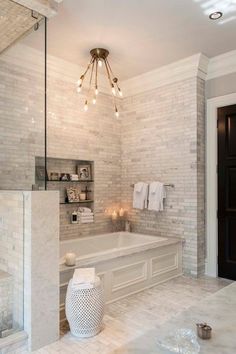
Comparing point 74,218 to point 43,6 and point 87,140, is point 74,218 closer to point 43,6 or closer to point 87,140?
point 87,140

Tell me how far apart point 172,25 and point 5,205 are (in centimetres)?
266

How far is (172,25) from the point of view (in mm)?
3289

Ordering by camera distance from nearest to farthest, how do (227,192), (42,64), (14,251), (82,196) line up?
(14,251) < (42,64) < (227,192) < (82,196)

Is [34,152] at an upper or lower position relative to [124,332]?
upper

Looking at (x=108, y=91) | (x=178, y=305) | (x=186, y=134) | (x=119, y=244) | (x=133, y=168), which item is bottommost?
(x=178, y=305)

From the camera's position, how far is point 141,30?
3.39 m

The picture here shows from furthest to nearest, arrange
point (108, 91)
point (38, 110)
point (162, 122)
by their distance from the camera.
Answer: point (108, 91)
point (162, 122)
point (38, 110)

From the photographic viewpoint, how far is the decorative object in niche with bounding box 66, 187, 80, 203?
4.37m

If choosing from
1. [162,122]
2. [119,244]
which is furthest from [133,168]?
[119,244]

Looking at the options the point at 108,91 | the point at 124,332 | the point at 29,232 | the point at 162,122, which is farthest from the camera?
the point at 108,91

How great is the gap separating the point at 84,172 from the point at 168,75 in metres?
1.99

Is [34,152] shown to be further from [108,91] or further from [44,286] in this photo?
[108,91]

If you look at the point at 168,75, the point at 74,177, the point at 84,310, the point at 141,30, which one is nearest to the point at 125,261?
the point at 84,310

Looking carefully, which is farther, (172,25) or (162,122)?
(162,122)
